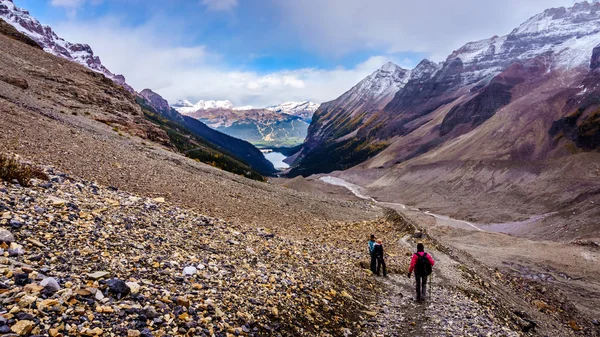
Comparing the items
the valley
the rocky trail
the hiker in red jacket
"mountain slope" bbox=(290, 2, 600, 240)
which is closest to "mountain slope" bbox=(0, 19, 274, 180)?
the valley

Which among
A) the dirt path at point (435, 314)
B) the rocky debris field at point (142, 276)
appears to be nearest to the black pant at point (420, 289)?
the dirt path at point (435, 314)

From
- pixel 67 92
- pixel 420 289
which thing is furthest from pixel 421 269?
pixel 67 92

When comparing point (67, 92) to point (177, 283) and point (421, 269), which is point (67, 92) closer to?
point (177, 283)

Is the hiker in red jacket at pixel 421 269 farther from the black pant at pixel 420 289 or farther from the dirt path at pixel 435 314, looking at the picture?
the dirt path at pixel 435 314

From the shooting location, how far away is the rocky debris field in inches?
264

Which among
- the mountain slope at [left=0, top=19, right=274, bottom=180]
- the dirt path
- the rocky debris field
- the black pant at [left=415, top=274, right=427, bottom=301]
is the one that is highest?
the mountain slope at [left=0, top=19, right=274, bottom=180]

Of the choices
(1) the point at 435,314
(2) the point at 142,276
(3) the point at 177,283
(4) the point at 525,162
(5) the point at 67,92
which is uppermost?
(4) the point at 525,162

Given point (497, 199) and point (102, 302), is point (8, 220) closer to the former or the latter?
point (102, 302)

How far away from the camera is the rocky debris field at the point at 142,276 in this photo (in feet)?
22.0

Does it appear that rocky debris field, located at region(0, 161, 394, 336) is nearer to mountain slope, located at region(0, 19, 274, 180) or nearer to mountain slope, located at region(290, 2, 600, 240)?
mountain slope, located at region(0, 19, 274, 180)

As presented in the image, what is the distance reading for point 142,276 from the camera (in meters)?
8.77

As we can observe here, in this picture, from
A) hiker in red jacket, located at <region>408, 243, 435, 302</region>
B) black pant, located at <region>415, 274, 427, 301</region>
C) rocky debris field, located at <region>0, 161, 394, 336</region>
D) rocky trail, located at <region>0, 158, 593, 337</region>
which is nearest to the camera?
rocky debris field, located at <region>0, 161, 394, 336</region>

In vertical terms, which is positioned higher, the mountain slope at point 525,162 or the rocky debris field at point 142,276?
the mountain slope at point 525,162

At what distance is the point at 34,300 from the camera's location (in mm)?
6328
